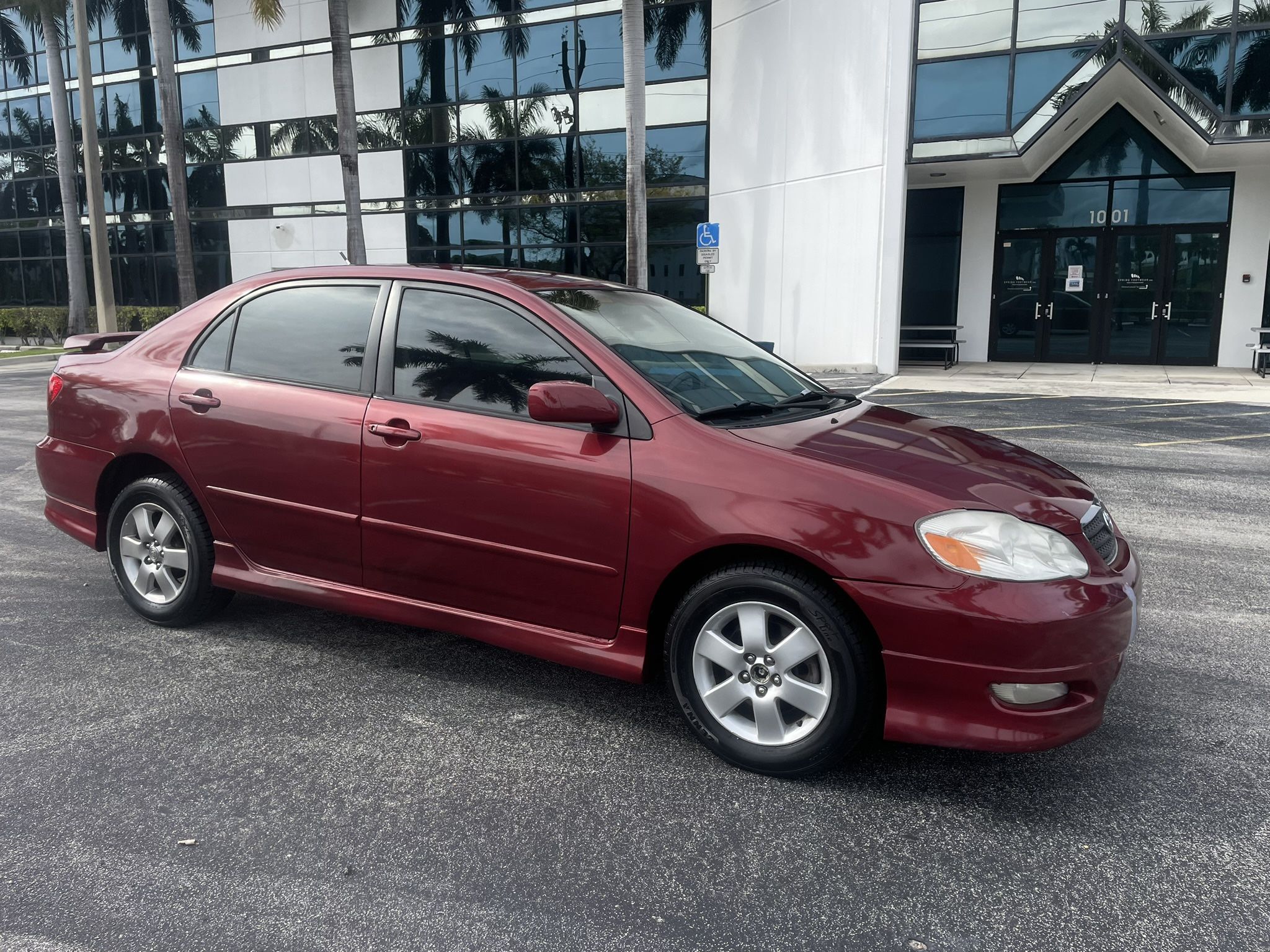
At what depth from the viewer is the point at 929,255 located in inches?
822

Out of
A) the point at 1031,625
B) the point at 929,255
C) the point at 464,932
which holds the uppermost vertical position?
the point at 929,255

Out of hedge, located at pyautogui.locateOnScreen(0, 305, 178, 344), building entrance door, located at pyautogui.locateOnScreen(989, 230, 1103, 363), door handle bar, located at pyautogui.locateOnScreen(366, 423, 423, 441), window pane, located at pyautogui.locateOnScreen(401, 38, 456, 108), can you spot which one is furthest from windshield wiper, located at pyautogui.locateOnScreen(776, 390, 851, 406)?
hedge, located at pyautogui.locateOnScreen(0, 305, 178, 344)

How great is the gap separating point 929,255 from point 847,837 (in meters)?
19.9

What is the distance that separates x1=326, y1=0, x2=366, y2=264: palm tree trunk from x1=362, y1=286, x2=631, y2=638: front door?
15.5 meters

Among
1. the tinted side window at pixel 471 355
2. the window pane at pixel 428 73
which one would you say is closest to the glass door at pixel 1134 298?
the window pane at pixel 428 73

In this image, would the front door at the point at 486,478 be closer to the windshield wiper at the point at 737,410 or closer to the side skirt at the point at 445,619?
the side skirt at the point at 445,619

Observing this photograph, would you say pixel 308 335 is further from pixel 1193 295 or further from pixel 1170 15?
pixel 1193 295

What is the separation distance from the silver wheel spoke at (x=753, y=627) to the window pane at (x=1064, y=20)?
16870mm

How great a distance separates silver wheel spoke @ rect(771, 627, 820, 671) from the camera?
304 centimetres

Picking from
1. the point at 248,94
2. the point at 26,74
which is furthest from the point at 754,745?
the point at 26,74

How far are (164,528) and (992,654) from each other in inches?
145

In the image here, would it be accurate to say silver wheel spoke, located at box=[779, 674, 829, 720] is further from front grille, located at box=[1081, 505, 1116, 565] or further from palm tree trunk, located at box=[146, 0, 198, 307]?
palm tree trunk, located at box=[146, 0, 198, 307]

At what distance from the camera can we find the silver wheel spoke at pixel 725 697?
125 inches

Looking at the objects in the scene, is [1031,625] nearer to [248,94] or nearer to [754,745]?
[754,745]
